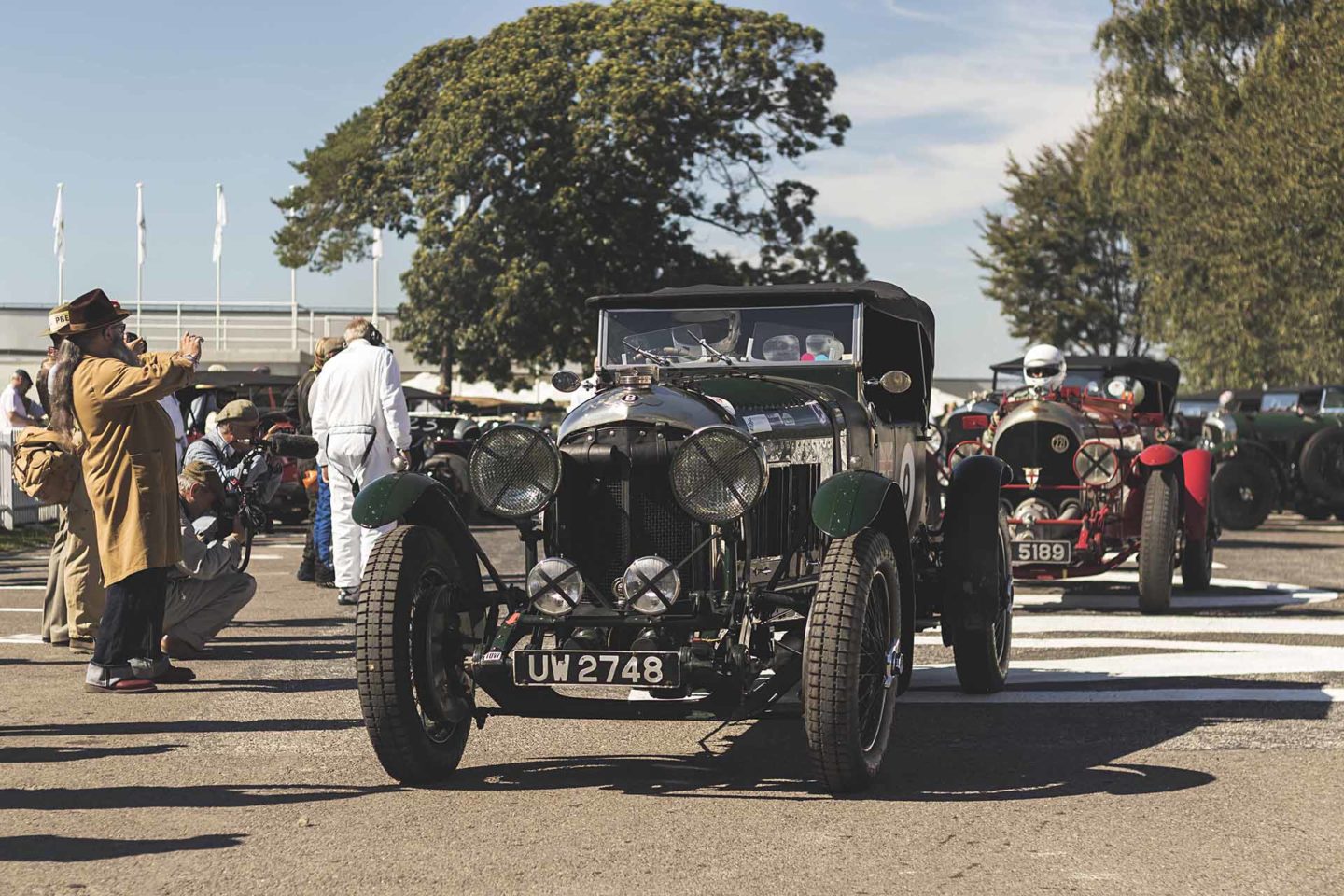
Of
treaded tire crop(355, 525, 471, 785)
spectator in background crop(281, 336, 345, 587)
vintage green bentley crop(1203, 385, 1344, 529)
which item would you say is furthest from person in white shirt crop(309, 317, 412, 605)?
vintage green bentley crop(1203, 385, 1344, 529)

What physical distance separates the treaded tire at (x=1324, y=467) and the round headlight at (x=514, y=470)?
1820 centimetres

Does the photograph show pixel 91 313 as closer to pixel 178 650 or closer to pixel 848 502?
pixel 178 650

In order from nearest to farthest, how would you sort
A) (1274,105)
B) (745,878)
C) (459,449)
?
(745,878), (459,449), (1274,105)

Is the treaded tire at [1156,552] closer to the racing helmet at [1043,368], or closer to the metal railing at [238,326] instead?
the racing helmet at [1043,368]

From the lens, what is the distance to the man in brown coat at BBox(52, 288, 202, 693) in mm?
7703

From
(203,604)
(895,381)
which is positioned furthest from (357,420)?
(895,381)

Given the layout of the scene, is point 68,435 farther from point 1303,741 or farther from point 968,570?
point 1303,741

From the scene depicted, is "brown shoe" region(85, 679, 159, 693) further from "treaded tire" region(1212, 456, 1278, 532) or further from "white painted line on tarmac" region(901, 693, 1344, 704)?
"treaded tire" region(1212, 456, 1278, 532)

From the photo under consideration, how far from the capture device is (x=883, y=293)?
27.1ft

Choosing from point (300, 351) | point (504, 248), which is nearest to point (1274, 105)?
point (504, 248)

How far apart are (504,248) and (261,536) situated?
1974 centimetres

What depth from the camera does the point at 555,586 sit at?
6.27 m

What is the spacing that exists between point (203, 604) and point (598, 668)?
423 centimetres

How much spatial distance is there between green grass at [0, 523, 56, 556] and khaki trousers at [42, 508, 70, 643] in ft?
24.4
